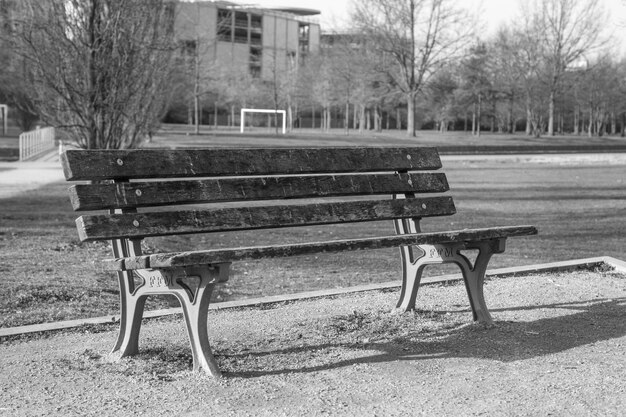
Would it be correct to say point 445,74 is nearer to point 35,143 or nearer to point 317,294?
point 35,143

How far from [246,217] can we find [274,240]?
5362 millimetres

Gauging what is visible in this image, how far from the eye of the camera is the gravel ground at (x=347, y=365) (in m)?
3.57

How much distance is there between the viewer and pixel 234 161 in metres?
4.57

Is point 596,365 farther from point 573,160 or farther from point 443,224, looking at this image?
point 573,160

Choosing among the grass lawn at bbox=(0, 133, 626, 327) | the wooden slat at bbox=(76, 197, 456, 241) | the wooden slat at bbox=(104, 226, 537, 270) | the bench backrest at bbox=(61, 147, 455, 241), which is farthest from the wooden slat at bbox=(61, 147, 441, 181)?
the grass lawn at bbox=(0, 133, 626, 327)

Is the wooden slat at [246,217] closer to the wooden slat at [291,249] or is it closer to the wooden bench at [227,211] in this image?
the wooden bench at [227,211]

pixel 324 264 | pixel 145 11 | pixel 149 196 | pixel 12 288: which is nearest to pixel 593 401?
pixel 149 196

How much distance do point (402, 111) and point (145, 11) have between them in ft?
213

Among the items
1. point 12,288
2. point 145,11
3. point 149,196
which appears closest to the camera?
point 149,196

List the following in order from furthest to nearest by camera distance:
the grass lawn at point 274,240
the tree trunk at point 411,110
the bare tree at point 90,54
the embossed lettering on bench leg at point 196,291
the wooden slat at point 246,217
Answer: the tree trunk at point 411,110 → the bare tree at point 90,54 → the grass lawn at point 274,240 → the wooden slat at point 246,217 → the embossed lettering on bench leg at point 196,291

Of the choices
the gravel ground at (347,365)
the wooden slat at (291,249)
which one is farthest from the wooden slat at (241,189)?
the gravel ground at (347,365)

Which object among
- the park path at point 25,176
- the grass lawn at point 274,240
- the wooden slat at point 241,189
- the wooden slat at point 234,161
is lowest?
the park path at point 25,176

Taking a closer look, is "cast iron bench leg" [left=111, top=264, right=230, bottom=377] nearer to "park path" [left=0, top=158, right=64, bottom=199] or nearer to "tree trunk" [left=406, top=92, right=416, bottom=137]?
"park path" [left=0, top=158, right=64, bottom=199]

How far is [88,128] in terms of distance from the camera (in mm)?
11203
